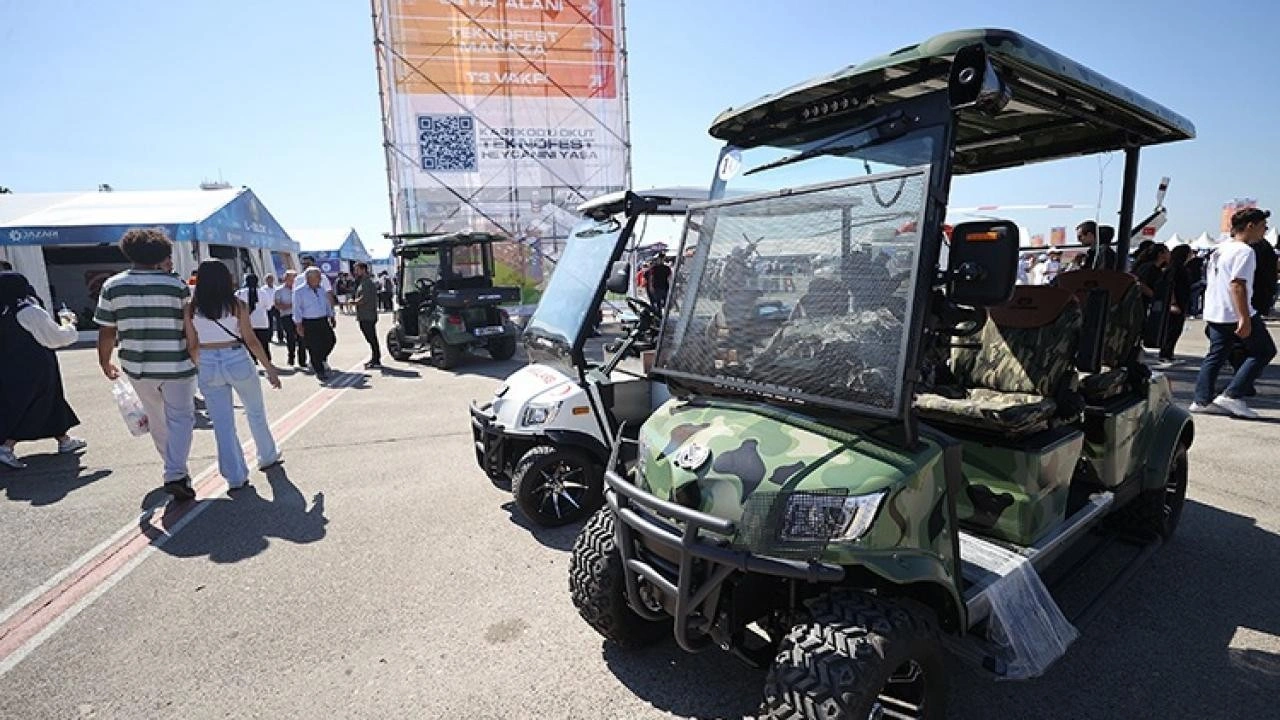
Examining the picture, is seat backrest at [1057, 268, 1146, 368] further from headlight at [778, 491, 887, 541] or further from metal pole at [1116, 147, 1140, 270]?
headlight at [778, 491, 887, 541]

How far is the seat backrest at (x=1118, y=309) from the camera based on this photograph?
339 cm

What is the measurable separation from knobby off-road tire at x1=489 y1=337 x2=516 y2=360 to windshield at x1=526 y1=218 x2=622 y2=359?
6.65 meters

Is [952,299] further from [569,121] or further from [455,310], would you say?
[569,121]

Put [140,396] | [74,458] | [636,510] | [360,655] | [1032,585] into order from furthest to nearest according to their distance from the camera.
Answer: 1. [74,458]
2. [140,396]
3. [360,655]
4. [1032,585]
5. [636,510]

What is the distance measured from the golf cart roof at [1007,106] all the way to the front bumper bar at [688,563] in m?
1.56

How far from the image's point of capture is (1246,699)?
7.47 ft

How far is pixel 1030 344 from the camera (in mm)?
3285

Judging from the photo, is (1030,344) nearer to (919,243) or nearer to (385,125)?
(919,243)

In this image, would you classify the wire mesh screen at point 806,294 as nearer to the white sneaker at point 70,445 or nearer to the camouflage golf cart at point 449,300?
the white sneaker at point 70,445

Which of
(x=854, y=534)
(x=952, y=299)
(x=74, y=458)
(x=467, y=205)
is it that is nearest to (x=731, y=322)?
(x=952, y=299)

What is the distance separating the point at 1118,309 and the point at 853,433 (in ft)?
8.17

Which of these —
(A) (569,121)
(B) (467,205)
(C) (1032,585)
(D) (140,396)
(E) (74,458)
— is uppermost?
(A) (569,121)

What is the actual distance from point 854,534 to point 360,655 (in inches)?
90.0

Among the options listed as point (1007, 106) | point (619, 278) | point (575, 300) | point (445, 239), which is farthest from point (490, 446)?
point (445, 239)
